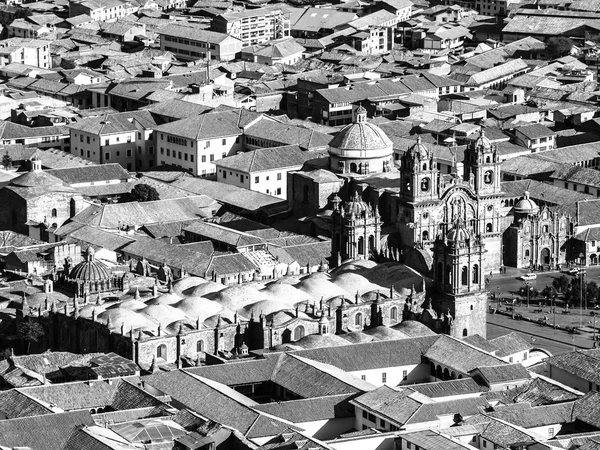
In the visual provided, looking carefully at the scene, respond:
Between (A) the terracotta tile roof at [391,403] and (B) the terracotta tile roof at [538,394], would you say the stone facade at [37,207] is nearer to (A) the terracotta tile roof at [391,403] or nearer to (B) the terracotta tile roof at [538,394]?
(A) the terracotta tile roof at [391,403]

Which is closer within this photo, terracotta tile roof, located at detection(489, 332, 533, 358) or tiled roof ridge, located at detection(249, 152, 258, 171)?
terracotta tile roof, located at detection(489, 332, 533, 358)

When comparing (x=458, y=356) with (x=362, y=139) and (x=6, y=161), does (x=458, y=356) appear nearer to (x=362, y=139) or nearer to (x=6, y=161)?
(x=362, y=139)

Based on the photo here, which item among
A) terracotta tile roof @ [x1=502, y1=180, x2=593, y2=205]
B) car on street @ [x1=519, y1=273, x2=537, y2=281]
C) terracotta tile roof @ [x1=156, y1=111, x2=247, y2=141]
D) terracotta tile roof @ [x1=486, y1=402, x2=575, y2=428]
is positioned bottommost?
car on street @ [x1=519, y1=273, x2=537, y2=281]

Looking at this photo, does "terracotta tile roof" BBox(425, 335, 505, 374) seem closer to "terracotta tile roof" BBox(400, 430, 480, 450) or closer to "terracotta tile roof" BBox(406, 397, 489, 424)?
"terracotta tile roof" BBox(406, 397, 489, 424)

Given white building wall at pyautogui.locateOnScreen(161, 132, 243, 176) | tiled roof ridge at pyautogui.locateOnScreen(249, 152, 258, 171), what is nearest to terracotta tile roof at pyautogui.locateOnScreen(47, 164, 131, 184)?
white building wall at pyautogui.locateOnScreen(161, 132, 243, 176)

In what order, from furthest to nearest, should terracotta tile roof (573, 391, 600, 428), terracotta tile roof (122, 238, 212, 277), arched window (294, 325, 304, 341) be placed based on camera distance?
terracotta tile roof (122, 238, 212, 277) → arched window (294, 325, 304, 341) → terracotta tile roof (573, 391, 600, 428)

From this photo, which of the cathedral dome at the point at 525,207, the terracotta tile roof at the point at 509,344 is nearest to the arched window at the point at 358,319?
the terracotta tile roof at the point at 509,344
